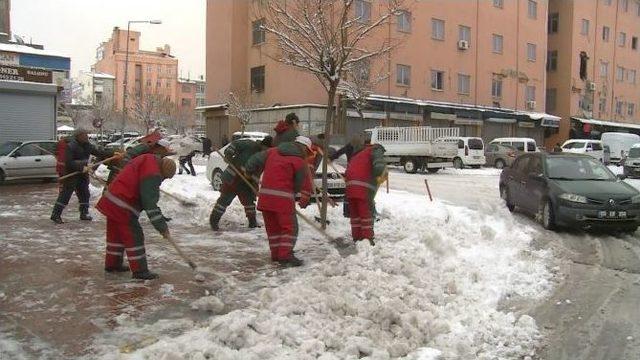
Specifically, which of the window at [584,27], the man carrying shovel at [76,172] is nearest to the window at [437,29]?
the window at [584,27]

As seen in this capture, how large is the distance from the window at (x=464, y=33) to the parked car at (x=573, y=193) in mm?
29799

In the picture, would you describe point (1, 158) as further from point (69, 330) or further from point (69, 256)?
point (69, 330)

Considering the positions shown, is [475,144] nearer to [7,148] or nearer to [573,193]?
[573,193]

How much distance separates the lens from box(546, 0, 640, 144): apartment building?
161 ft

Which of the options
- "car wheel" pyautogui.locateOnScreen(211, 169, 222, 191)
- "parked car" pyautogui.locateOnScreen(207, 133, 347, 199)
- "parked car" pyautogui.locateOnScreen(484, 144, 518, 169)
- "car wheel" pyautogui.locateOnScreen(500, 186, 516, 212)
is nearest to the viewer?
"parked car" pyautogui.locateOnScreen(207, 133, 347, 199)

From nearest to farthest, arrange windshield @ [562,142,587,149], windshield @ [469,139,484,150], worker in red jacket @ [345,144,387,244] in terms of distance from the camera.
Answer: worker in red jacket @ [345,144,387,244], windshield @ [469,139,484,150], windshield @ [562,142,587,149]

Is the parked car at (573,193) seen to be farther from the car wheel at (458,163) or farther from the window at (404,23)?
the window at (404,23)

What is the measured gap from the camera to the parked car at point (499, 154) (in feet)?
95.6

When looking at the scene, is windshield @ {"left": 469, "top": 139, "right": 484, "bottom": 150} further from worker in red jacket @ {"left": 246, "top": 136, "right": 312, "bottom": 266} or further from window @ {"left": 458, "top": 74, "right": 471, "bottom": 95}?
worker in red jacket @ {"left": 246, "top": 136, "right": 312, "bottom": 266}

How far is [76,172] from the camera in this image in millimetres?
9727

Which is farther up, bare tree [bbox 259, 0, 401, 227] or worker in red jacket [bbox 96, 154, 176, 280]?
bare tree [bbox 259, 0, 401, 227]

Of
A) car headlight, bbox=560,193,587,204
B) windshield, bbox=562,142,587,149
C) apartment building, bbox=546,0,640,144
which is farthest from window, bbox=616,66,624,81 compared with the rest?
car headlight, bbox=560,193,587,204

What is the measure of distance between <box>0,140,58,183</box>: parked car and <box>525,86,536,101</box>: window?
36859 millimetres

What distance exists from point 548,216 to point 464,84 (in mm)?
31667
